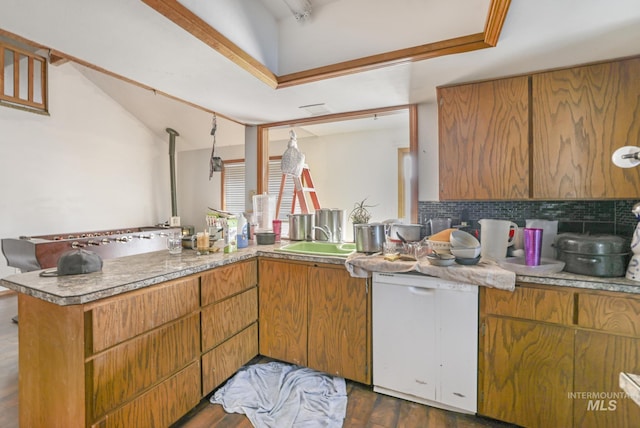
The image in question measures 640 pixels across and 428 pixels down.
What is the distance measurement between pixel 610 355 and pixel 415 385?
36.8 inches

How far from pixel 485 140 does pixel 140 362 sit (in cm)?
232

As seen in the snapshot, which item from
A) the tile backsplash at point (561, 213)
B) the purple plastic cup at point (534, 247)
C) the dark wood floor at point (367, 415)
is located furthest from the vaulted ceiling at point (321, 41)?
the dark wood floor at point (367, 415)

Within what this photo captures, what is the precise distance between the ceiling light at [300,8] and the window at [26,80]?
3.87 m

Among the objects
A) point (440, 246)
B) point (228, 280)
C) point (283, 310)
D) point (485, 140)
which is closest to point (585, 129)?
point (485, 140)

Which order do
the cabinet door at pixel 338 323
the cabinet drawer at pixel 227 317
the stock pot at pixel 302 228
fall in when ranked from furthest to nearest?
the stock pot at pixel 302 228, the cabinet door at pixel 338 323, the cabinet drawer at pixel 227 317

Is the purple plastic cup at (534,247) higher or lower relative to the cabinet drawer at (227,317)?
higher

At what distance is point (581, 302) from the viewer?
4.23 feet

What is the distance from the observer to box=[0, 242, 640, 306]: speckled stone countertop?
109 centimetres

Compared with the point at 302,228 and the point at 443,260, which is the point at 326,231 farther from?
the point at 443,260

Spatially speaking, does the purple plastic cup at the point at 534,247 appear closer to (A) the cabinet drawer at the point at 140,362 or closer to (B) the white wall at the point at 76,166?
(A) the cabinet drawer at the point at 140,362

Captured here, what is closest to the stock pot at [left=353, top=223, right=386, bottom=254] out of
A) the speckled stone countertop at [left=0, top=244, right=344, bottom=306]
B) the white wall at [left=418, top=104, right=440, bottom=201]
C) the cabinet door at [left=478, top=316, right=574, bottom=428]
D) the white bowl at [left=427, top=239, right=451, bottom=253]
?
the speckled stone countertop at [left=0, top=244, right=344, bottom=306]

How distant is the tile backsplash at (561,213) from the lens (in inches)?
66.5

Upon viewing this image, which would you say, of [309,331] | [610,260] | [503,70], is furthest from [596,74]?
[309,331]

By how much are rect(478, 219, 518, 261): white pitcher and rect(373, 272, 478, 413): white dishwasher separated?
1.25ft
